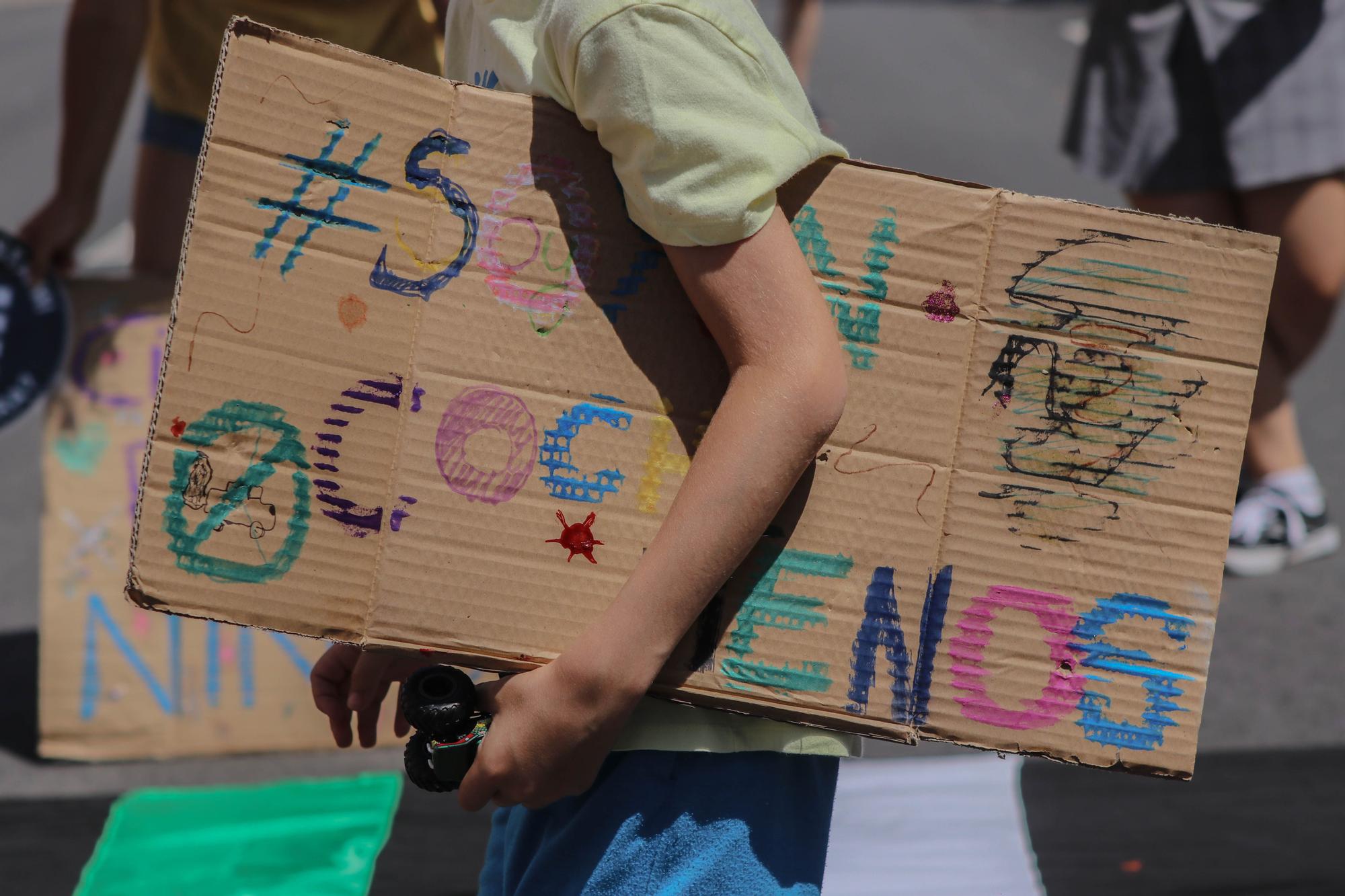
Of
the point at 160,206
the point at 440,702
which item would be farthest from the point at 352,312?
the point at 160,206

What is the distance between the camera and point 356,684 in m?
1.42

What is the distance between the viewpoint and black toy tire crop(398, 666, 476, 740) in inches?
47.0

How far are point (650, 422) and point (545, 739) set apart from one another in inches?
11.6

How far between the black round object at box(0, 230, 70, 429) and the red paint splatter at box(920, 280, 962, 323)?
1.90 meters

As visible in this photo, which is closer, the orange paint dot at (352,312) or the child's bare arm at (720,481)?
the child's bare arm at (720,481)

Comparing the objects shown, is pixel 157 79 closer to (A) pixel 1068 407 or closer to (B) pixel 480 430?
(B) pixel 480 430

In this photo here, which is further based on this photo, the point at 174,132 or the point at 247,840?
the point at 174,132

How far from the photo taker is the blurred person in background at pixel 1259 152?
3.23 metres

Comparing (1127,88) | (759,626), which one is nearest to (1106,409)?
(759,626)

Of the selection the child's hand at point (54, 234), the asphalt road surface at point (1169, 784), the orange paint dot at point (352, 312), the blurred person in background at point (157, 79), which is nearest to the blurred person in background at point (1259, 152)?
the asphalt road surface at point (1169, 784)

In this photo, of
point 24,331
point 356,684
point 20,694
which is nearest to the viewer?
point 356,684

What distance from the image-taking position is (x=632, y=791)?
121 cm

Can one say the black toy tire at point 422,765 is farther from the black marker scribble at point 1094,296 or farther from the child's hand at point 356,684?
the black marker scribble at point 1094,296

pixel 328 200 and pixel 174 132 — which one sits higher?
pixel 174 132
